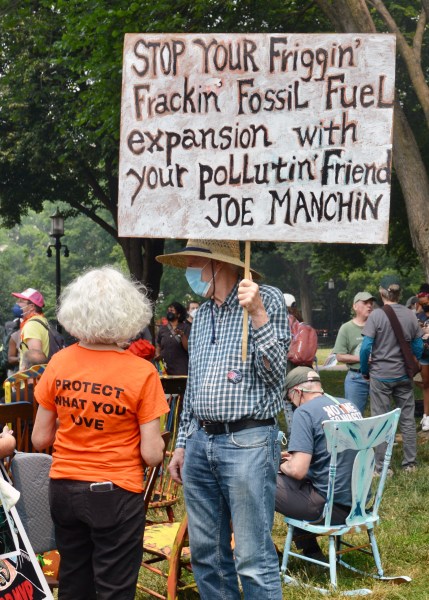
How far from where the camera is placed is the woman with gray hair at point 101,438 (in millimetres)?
3666

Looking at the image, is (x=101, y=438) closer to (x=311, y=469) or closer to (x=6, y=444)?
(x=6, y=444)

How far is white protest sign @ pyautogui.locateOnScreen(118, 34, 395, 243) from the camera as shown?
4.10m

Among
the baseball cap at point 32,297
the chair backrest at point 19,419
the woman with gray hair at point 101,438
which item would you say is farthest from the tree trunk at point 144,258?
the woman with gray hair at point 101,438

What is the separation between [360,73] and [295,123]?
1.13ft

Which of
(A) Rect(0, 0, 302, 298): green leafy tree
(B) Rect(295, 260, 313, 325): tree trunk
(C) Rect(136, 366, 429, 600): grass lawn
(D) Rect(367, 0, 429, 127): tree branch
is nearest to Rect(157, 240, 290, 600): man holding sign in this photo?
(C) Rect(136, 366, 429, 600): grass lawn

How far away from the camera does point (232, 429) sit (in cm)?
393

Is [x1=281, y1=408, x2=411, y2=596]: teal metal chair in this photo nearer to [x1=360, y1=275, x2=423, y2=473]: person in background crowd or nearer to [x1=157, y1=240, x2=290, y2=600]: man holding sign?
[x1=157, y1=240, x2=290, y2=600]: man holding sign

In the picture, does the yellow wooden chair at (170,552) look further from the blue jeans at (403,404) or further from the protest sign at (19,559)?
the blue jeans at (403,404)

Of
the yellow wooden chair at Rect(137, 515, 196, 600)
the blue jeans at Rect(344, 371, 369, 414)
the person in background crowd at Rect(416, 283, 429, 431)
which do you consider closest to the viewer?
the yellow wooden chair at Rect(137, 515, 196, 600)

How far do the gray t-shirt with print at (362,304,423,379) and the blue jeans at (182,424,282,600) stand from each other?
5482 millimetres

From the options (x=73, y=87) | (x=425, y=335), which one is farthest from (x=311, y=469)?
(x=73, y=87)

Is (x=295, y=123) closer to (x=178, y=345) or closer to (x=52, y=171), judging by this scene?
(x=178, y=345)

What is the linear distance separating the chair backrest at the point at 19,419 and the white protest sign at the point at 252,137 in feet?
3.33

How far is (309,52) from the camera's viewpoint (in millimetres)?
4188
